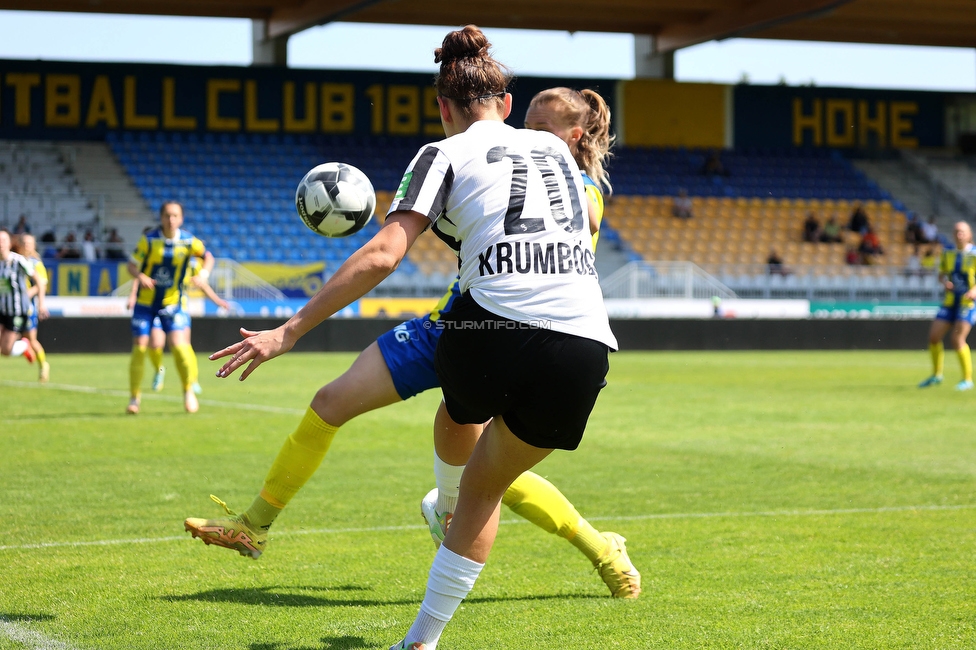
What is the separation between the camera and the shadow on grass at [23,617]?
3.96 m

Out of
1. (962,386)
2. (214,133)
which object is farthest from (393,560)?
(214,133)

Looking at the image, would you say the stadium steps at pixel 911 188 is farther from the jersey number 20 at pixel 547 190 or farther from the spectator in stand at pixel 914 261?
the jersey number 20 at pixel 547 190

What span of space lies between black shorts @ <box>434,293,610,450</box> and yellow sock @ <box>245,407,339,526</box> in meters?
0.98

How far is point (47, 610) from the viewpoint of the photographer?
13.5 feet

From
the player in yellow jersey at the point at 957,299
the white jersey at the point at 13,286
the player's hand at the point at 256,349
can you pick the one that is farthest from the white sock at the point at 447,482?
the player in yellow jersey at the point at 957,299

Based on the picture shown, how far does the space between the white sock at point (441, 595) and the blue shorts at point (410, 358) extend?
2.90 feet

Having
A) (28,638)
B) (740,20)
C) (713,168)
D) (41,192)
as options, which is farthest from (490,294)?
(713,168)

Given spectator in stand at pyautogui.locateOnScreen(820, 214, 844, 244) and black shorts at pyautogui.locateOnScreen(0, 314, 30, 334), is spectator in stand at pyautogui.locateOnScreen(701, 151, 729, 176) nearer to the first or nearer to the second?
spectator in stand at pyautogui.locateOnScreen(820, 214, 844, 244)

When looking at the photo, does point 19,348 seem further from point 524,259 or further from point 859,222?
point 859,222

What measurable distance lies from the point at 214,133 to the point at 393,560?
2989cm

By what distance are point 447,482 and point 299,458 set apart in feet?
1.88

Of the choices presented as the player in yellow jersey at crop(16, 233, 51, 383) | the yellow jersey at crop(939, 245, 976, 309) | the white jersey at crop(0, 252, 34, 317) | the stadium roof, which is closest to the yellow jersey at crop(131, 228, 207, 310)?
the player in yellow jersey at crop(16, 233, 51, 383)

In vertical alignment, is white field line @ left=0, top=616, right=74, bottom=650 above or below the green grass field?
above

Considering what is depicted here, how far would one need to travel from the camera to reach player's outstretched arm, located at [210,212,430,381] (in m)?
3.15
